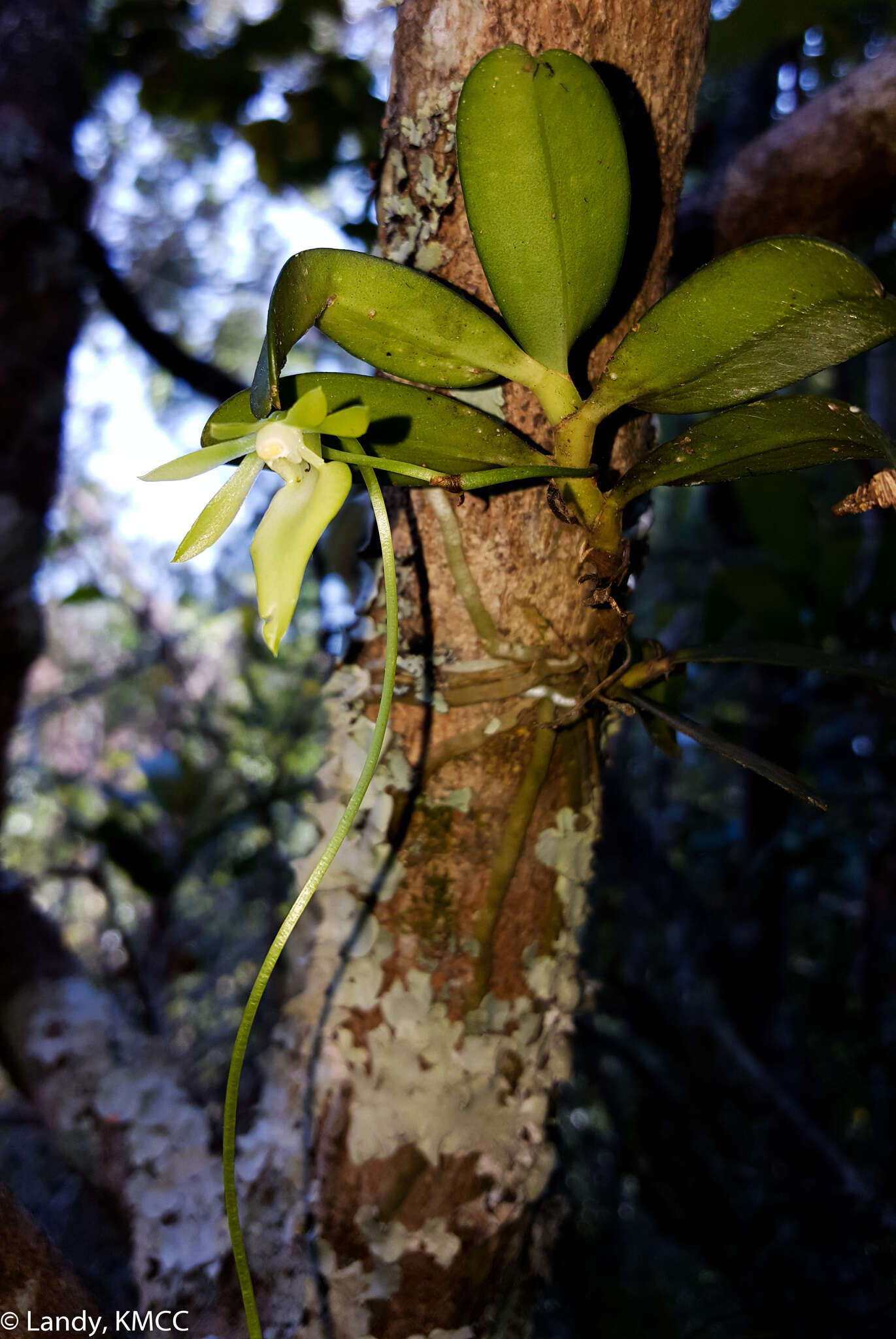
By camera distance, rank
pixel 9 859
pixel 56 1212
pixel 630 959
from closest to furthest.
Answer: pixel 56 1212 → pixel 630 959 → pixel 9 859

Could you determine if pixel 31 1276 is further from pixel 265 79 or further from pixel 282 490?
pixel 265 79

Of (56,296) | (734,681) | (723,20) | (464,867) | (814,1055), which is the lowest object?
(814,1055)

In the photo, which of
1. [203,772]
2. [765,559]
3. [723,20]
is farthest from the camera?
[765,559]

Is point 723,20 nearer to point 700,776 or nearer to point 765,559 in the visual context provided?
point 765,559

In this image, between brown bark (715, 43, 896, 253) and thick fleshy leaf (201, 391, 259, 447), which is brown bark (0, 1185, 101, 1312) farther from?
brown bark (715, 43, 896, 253)

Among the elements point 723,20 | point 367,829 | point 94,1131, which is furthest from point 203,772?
point 723,20

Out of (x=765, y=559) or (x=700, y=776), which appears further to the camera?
(x=700, y=776)

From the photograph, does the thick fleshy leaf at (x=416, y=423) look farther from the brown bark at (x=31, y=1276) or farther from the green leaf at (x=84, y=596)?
the green leaf at (x=84, y=596)

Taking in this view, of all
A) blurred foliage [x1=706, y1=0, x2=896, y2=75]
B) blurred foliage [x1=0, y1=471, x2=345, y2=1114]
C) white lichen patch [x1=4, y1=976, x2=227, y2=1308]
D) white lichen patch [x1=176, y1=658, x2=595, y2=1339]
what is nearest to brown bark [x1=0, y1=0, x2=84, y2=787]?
blurred foliage [x1=0, y1=471, x2=345, y2=1114]
